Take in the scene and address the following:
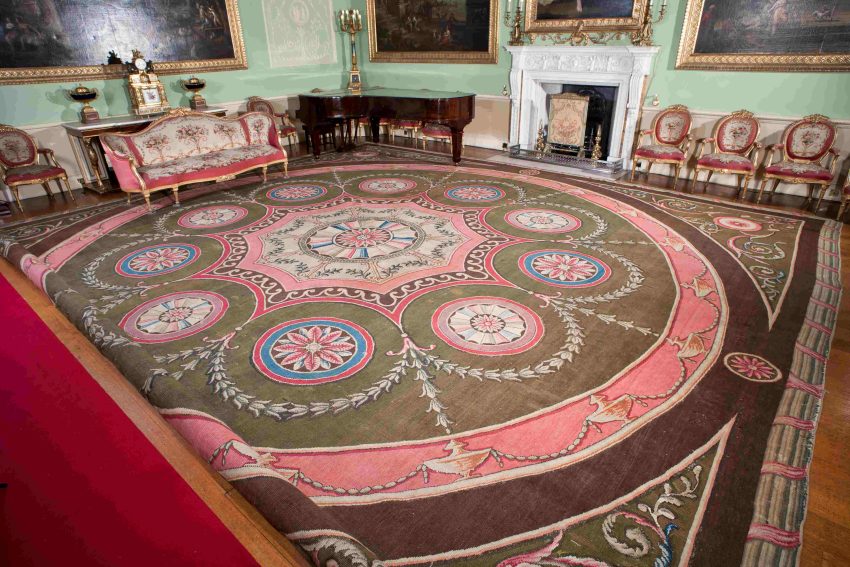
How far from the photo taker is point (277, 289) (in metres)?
3.40

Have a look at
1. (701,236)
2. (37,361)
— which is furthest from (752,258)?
(37,361)

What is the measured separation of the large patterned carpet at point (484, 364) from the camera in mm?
1717

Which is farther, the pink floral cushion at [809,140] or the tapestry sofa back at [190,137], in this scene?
the tapestry sofa back at [190,137]

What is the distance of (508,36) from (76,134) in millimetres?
6152

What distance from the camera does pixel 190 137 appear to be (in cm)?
566

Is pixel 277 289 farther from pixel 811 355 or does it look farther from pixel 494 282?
pixel 811 355

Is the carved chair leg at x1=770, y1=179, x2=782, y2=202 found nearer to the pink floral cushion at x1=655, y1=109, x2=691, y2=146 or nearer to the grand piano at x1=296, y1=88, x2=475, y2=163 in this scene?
the pink floral cushion at x1=655, y1=109, x2=691, y2=146

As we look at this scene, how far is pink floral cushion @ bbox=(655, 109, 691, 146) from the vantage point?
574 cm

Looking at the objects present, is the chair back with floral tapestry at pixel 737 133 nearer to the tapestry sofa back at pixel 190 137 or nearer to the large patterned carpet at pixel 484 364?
the large patterned carpet at pixel 484 364

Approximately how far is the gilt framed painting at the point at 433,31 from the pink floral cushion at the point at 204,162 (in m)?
3.66

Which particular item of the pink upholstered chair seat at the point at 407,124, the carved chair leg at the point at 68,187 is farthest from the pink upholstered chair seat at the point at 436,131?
the carved chair leg at the point at 68,187

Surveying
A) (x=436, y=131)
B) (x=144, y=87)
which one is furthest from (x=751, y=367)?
(x=144, y=87)

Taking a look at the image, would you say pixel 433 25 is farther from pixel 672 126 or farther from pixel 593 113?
pixel 672 126

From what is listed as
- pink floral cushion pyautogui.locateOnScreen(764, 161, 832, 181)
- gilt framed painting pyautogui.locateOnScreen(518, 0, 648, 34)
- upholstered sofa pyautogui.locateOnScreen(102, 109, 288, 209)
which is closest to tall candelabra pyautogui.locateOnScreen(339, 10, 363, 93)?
upholstered sofa pyautogui.locateOnScreen(102, 109, 288, 209)
